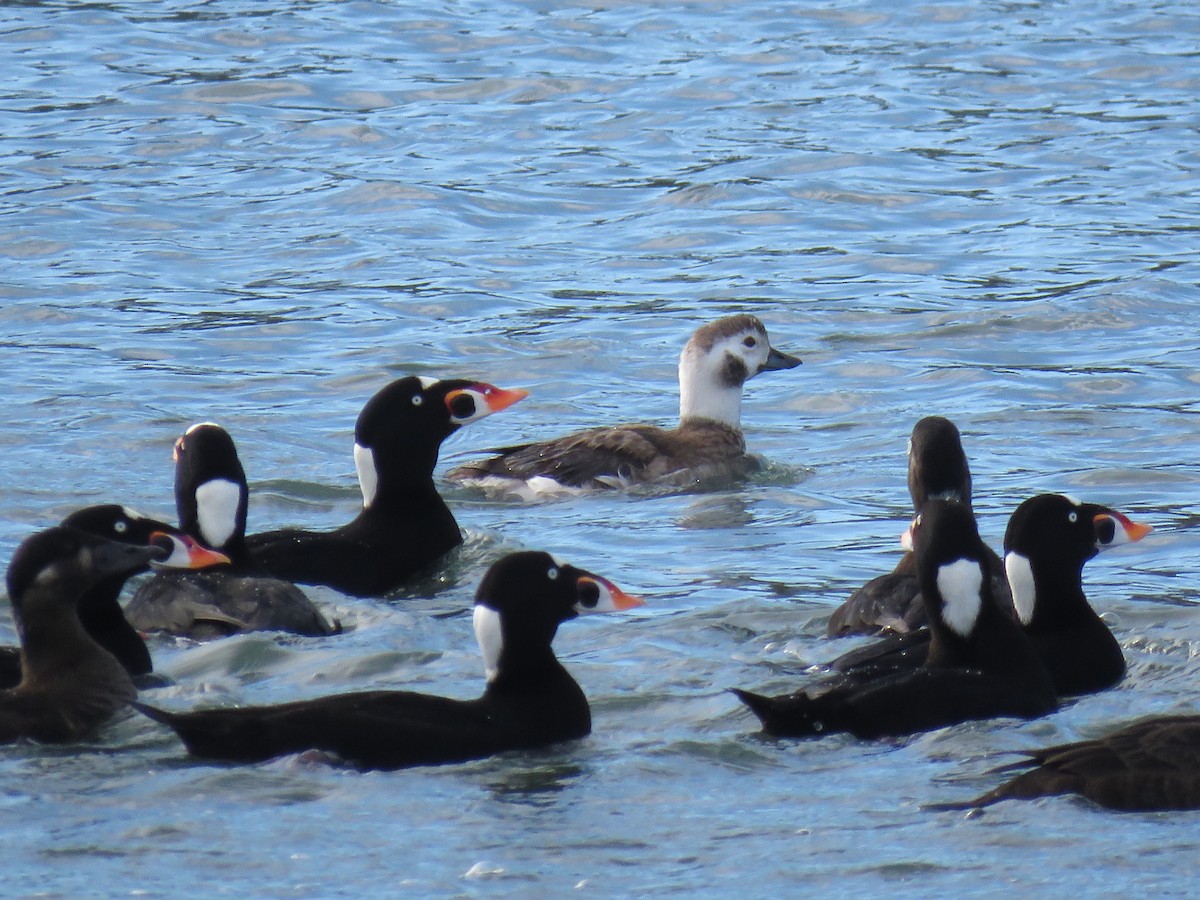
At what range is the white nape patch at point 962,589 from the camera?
8.31 m

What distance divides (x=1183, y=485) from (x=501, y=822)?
6620 millimetres

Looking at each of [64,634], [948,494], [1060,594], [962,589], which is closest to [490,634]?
[64,634]

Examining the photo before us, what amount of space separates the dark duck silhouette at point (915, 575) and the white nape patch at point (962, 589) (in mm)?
101

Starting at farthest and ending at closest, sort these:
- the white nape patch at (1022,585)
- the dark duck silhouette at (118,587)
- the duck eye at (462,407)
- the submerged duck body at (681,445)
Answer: the submerged duck body at (681,445) < the duck eye at (462,407) < the white nape patch at (1022,585) < the dark duck silhouette at (118,587)

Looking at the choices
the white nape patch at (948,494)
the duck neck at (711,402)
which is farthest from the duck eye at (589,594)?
the duck neck at (711,402)

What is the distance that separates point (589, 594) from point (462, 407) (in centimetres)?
323

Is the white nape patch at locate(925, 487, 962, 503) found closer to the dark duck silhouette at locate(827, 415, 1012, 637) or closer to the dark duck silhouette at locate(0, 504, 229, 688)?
the dark duck silhouette at locate(827, 415, 1012, 637)

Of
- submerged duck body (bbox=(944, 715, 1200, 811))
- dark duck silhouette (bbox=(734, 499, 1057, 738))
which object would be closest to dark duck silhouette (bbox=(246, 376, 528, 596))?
dark duck silhouette (bbox=(734, 499, 1057, 738))

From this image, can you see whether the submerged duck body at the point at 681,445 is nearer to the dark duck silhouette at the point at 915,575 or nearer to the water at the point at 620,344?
the water at the point at 620,344

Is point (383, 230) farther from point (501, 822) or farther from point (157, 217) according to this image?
point (501, 822)

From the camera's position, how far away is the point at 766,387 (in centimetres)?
1620

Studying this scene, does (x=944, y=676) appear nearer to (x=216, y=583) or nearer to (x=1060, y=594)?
(x=1060, y=594)

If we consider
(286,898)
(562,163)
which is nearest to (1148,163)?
(562,163)

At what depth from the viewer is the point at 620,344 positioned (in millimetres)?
16594
